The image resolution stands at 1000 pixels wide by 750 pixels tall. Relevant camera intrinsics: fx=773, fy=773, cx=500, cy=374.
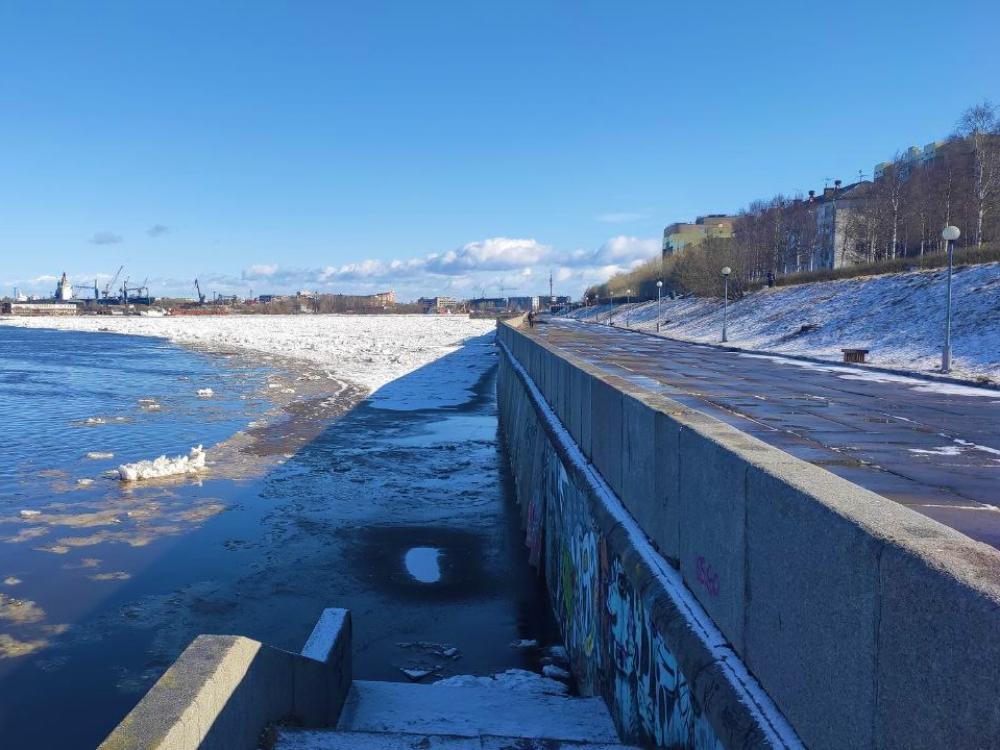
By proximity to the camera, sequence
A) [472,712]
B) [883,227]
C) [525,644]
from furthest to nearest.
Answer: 1. [883,227]
2. [525,644]
3. [472,712]

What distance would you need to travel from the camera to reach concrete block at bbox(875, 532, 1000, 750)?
2.00m

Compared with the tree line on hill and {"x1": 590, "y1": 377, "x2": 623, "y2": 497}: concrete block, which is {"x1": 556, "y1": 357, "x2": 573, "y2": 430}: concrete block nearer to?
{"x1": 590, "y1": 377, "x2": 623, "y2": 497}: concrete block

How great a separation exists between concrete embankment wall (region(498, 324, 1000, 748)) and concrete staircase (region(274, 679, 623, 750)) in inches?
15.5

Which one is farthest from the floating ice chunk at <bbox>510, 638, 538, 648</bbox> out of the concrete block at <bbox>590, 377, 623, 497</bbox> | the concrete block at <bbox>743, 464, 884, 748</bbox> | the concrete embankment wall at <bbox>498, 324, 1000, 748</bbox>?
the concrete block at <bbox>743, 464, 884, 748</bbox>

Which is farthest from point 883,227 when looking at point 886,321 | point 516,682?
point 516,682

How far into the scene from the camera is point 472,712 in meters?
6.58

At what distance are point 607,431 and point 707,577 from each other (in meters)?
3.23

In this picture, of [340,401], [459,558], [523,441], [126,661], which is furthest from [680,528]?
[340,401]

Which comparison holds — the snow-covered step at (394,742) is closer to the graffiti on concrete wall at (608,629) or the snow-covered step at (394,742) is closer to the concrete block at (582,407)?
the graffiti on concrete wall at (608,629)

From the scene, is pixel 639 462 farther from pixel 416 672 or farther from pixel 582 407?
pixel 416 672

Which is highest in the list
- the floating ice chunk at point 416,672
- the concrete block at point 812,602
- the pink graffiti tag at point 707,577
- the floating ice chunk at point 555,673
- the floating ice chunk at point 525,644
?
the concrete block at point 812,602

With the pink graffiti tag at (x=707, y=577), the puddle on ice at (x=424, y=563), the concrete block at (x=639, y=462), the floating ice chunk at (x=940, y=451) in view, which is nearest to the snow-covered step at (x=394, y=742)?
the pink graffiti tag at (x=707, y=577)

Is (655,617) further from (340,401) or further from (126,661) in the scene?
(340,401)

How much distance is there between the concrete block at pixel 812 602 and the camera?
8.57 ft
